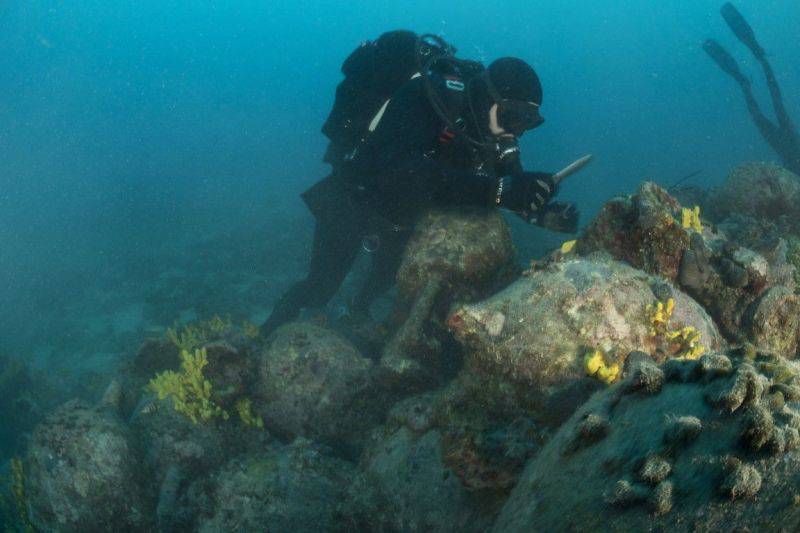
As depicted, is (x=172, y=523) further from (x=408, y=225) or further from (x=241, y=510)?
(x=408, y=225)

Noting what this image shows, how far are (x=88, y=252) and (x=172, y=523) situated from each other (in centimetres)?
2961

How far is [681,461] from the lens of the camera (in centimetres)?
140

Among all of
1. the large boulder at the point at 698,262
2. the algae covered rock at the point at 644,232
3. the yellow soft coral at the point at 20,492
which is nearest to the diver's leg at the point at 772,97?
the large boulder at the point at 698,262

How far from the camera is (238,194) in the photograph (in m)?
42.8

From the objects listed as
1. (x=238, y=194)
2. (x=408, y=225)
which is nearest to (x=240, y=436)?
(x=408, y=225)

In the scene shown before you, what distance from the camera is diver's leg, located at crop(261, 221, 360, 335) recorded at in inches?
292

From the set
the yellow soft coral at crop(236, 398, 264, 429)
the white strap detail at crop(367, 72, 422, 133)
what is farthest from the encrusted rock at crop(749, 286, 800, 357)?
the yellow soft coral at crop(236, 398, 264, 429)

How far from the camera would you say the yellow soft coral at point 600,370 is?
291 cm

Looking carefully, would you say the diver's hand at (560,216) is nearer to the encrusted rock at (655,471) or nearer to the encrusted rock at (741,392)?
the encrusted rock at (741,392)

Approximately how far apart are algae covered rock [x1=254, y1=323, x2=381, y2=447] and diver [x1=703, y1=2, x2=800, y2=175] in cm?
1898

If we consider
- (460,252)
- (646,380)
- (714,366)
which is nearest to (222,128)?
(460,252)

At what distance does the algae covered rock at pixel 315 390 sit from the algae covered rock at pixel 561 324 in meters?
1.93

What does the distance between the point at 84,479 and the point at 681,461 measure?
5232 mm

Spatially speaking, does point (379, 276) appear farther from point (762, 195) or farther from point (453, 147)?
point (762, 195)
